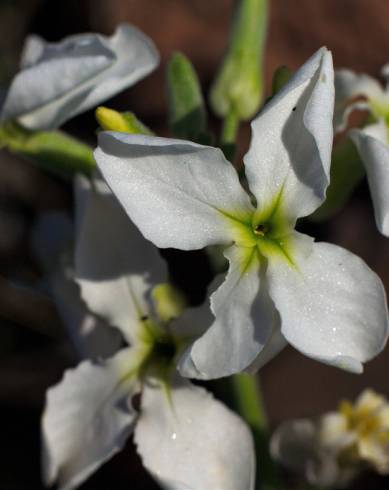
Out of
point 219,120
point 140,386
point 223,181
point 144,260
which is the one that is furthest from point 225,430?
point 219,120

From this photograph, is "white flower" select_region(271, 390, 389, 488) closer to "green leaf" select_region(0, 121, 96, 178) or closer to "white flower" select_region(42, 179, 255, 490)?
"white flower" select_region(42, 179, 255, 490)

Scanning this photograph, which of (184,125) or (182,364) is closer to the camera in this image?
(182,364)

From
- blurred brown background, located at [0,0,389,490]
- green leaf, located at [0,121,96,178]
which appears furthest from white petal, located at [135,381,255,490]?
blurred brown background, located at [0,0,389,490]

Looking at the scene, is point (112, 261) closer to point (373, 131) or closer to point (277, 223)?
point (277, 223)

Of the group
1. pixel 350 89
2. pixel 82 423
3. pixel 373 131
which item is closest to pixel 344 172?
pixel 373 131

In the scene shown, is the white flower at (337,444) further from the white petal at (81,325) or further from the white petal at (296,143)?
the white petal at (296,143)

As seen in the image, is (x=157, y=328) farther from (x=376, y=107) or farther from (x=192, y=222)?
(x=376, y=107)

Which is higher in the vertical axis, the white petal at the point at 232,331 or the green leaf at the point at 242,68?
the green leaf at the point at 242,68

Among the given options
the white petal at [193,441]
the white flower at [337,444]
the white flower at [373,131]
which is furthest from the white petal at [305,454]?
the white flower at [373,131]
